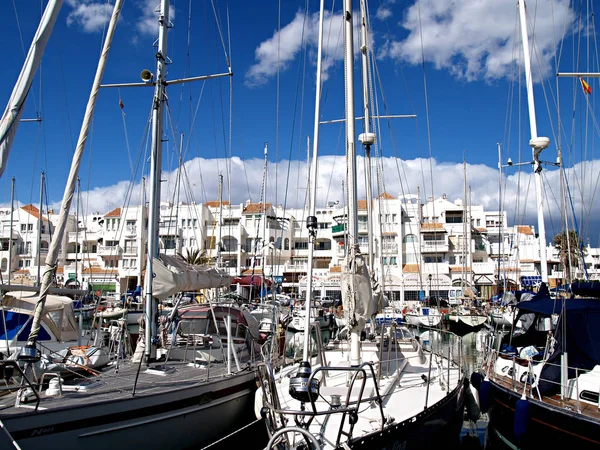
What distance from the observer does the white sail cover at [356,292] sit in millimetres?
11164

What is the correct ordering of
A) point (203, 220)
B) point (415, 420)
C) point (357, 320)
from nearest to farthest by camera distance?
point (415, 420) < point (357, 320) < point (203, 220)

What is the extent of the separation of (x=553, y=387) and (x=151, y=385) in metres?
8.51

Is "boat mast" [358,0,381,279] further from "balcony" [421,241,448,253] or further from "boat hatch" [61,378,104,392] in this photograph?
"balcony" [421,241,448,253]

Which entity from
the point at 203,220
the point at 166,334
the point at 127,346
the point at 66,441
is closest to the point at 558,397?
the point at 66,441

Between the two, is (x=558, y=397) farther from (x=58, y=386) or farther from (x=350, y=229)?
(x=58, y=386)

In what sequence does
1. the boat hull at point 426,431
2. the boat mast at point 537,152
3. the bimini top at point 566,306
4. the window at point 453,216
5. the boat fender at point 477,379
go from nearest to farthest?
the boat hull at point 426,431 < the bimini top at point 566,306 < the boat fender at point 477,379 < the boat mast at point 537,152 < the window at point 453,216

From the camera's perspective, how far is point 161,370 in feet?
40.3

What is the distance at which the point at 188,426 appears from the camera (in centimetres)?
1048

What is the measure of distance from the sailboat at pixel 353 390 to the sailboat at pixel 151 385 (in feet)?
4.19

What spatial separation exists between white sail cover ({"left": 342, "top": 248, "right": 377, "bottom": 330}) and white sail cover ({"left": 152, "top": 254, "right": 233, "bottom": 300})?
14.6 ft

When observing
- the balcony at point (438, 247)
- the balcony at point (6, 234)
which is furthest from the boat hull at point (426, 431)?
the balcony at point (6, 234)

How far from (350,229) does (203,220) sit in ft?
208

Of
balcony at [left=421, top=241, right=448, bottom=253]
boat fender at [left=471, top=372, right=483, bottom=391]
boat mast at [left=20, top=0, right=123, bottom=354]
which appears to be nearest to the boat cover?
boat fender at [left=471, top=372, right=483, bottom=391]

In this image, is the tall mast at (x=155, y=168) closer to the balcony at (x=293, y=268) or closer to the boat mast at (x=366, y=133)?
the boat mast at (x=366, y=133)
